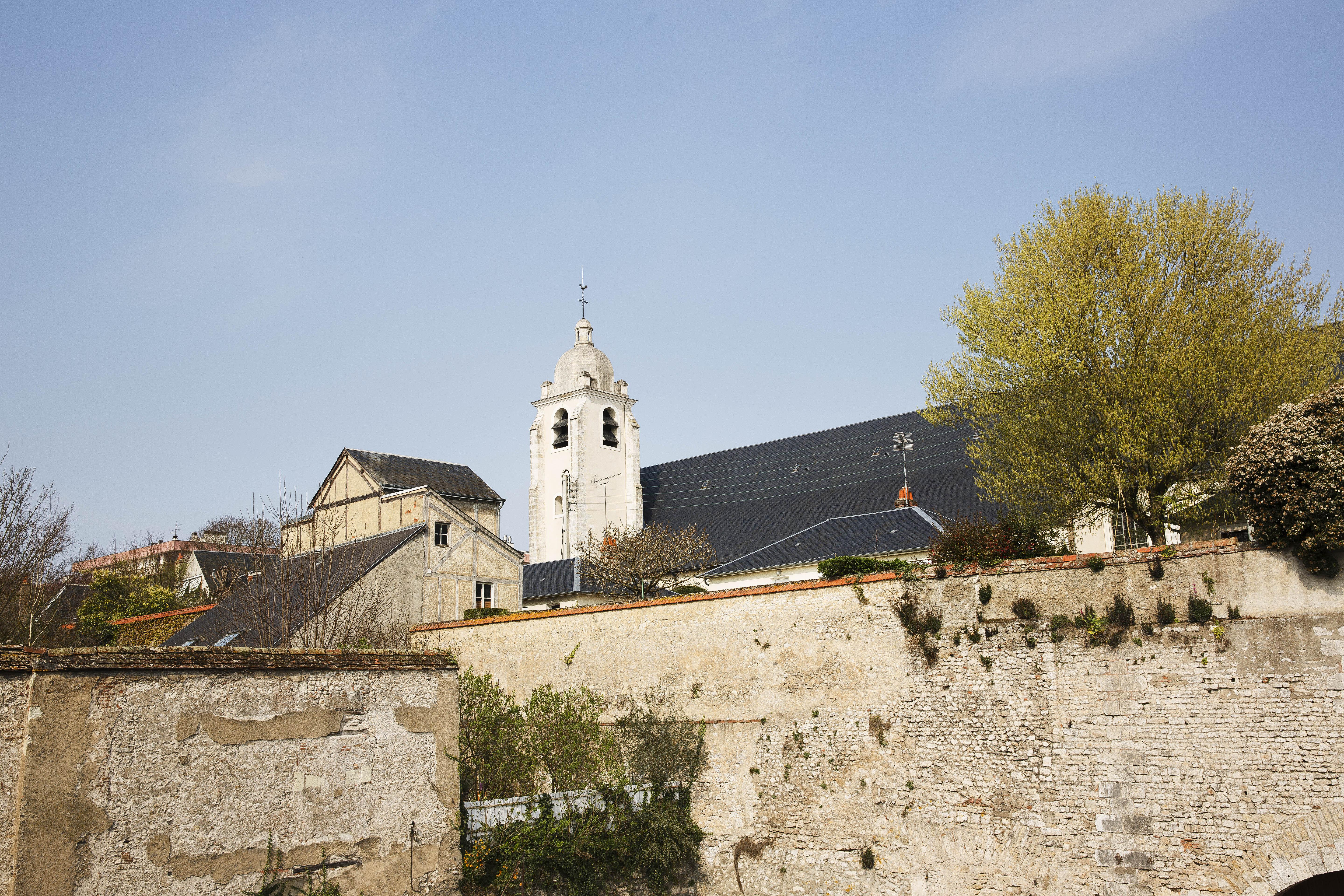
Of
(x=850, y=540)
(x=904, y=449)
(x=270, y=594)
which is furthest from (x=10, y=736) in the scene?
(x=904, y=449)

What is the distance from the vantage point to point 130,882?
9.21 m

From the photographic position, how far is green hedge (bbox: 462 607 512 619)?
2311 centimetres

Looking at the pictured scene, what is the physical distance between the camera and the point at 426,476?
106 ft

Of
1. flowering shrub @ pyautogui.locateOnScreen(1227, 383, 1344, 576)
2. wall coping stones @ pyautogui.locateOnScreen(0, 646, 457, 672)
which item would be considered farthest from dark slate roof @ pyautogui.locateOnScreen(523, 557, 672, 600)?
flowering shrub @ pyautogui.locateOnScreen(1227, 383, 1344, 576)

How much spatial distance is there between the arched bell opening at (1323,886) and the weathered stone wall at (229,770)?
33.7 ft

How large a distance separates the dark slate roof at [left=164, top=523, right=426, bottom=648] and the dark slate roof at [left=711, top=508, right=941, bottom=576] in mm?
9446

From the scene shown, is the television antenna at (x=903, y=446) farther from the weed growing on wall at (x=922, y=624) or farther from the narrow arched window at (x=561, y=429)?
the weed growing on wall at (x=922, y=624)

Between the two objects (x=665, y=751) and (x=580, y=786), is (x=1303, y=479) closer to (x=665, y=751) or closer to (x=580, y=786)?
(x=665, y=751)

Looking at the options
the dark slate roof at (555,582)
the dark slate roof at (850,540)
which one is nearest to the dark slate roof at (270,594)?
the dark slate roof at (555,582)

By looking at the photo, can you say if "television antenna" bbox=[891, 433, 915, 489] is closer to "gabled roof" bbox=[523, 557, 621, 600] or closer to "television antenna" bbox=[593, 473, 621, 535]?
"gabled roof" bbox=[523, 557, 621, 600]

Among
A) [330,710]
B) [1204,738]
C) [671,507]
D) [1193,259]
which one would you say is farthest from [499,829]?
[671,507]

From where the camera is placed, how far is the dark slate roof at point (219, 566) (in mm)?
29812

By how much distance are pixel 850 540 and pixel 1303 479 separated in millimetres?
15601

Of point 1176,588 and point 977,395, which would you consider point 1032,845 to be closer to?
point 1176,588
